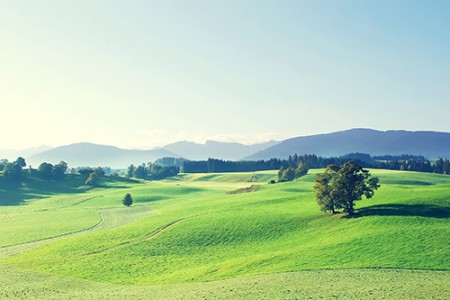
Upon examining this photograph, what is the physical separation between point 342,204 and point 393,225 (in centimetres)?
1606

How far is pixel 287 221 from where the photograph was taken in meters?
88.9

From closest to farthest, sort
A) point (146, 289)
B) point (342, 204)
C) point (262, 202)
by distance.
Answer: point (146, 289) → point (342, 204) → point (262, 202)

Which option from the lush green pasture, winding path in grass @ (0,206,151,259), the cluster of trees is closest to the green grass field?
the lush green pasture

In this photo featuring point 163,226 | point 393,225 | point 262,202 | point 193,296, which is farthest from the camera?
point 262,202

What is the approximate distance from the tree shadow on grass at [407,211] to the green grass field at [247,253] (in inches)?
7.4

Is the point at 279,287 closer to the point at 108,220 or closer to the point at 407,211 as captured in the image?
the point at 407,211

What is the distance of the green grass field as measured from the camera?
161 feet

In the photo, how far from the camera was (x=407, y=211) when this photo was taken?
81688mm

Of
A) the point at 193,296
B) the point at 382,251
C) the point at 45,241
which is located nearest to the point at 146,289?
the point at 193,296

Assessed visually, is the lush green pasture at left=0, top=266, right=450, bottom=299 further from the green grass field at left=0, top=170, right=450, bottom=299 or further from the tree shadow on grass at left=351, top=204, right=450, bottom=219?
the tree shadow on grass at left=351, top=204, right=450, bottom=219

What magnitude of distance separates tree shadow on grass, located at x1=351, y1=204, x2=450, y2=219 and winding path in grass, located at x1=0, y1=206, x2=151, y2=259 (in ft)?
209

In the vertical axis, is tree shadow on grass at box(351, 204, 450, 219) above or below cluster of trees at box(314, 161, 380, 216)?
below

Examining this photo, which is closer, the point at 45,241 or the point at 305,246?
the point at 305,246

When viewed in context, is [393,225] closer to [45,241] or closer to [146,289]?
[146,289]
